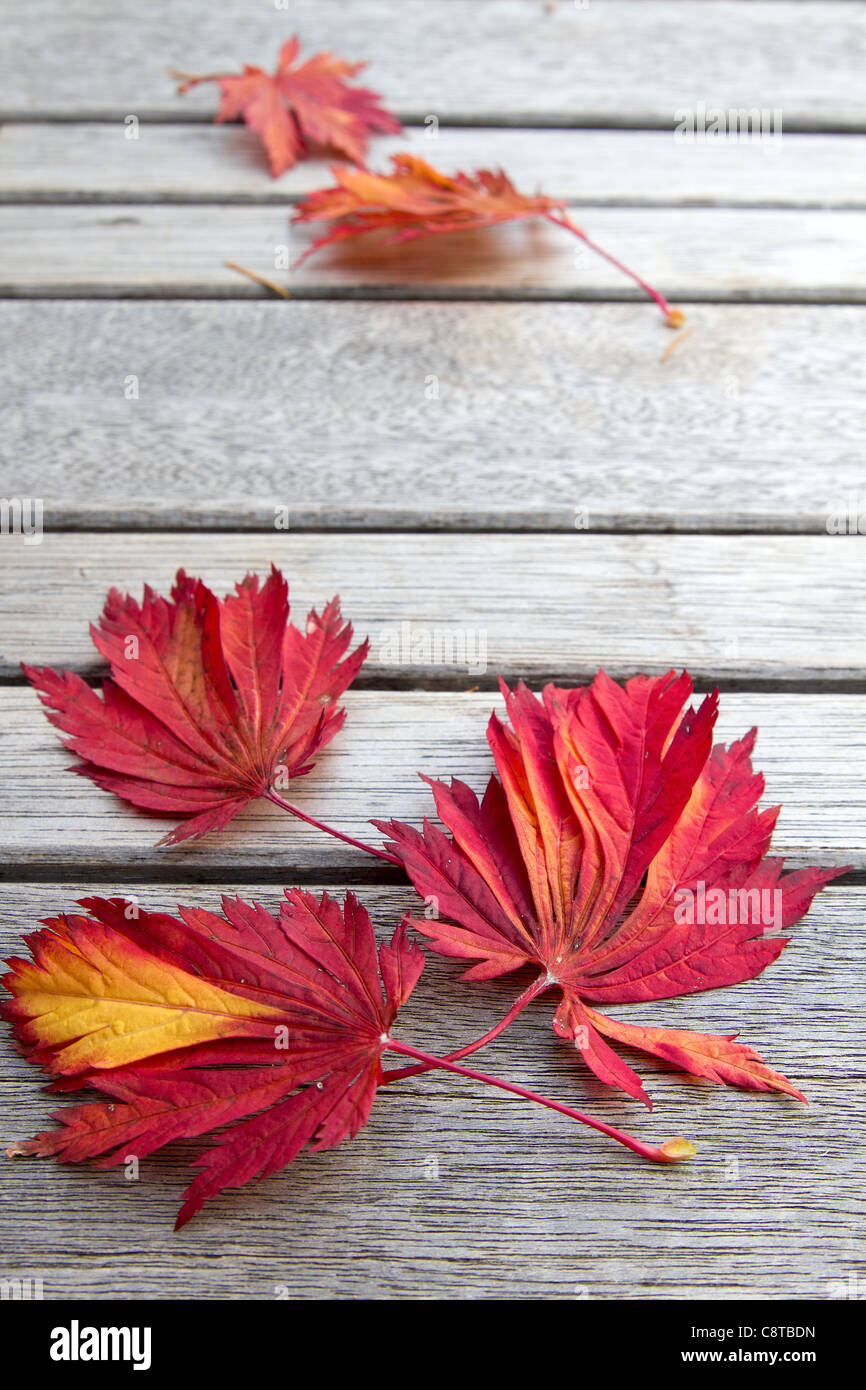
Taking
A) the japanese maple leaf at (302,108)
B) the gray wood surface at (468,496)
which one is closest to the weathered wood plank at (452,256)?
the gray wood surface at (468,496)

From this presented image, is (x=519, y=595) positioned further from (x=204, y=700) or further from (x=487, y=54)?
(x=487, y=54)

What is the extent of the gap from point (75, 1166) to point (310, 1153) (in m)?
0.15

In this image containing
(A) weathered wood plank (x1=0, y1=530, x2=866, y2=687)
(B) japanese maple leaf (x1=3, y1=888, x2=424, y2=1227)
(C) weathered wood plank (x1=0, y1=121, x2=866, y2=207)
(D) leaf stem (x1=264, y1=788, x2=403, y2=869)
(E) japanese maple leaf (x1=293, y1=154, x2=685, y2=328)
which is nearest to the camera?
(B) japanese maple leaf (x1=3, y1=888, x2=424, y2=1227)

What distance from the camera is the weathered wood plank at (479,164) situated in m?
1.17

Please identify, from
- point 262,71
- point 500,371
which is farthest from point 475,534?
point 262,71

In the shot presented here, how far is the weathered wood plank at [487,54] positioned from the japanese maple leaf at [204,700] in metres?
0.83

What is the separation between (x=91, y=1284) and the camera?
0.60 metres

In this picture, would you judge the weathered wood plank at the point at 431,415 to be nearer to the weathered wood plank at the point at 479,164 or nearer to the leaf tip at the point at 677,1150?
the weathered wood plank at the point at 479,164

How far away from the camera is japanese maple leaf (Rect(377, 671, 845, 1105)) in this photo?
648 millimetres

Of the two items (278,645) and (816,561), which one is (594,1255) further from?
(816,561)

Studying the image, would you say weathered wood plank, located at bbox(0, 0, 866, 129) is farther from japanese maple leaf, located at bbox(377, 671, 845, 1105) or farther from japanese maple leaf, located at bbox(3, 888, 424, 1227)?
japanese maple leaf, located at bbox(3, 888, 424, 1227)

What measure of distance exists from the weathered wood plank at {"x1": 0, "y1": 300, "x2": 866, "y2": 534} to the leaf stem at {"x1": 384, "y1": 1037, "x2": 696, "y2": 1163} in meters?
0.50

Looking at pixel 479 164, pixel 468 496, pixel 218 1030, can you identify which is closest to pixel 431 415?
pixel 468 496

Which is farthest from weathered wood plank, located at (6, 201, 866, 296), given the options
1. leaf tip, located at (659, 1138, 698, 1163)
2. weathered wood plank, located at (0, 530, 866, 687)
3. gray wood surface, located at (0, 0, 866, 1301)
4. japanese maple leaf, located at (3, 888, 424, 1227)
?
leaf tip, located at (659, 1138, 698, 1163)
